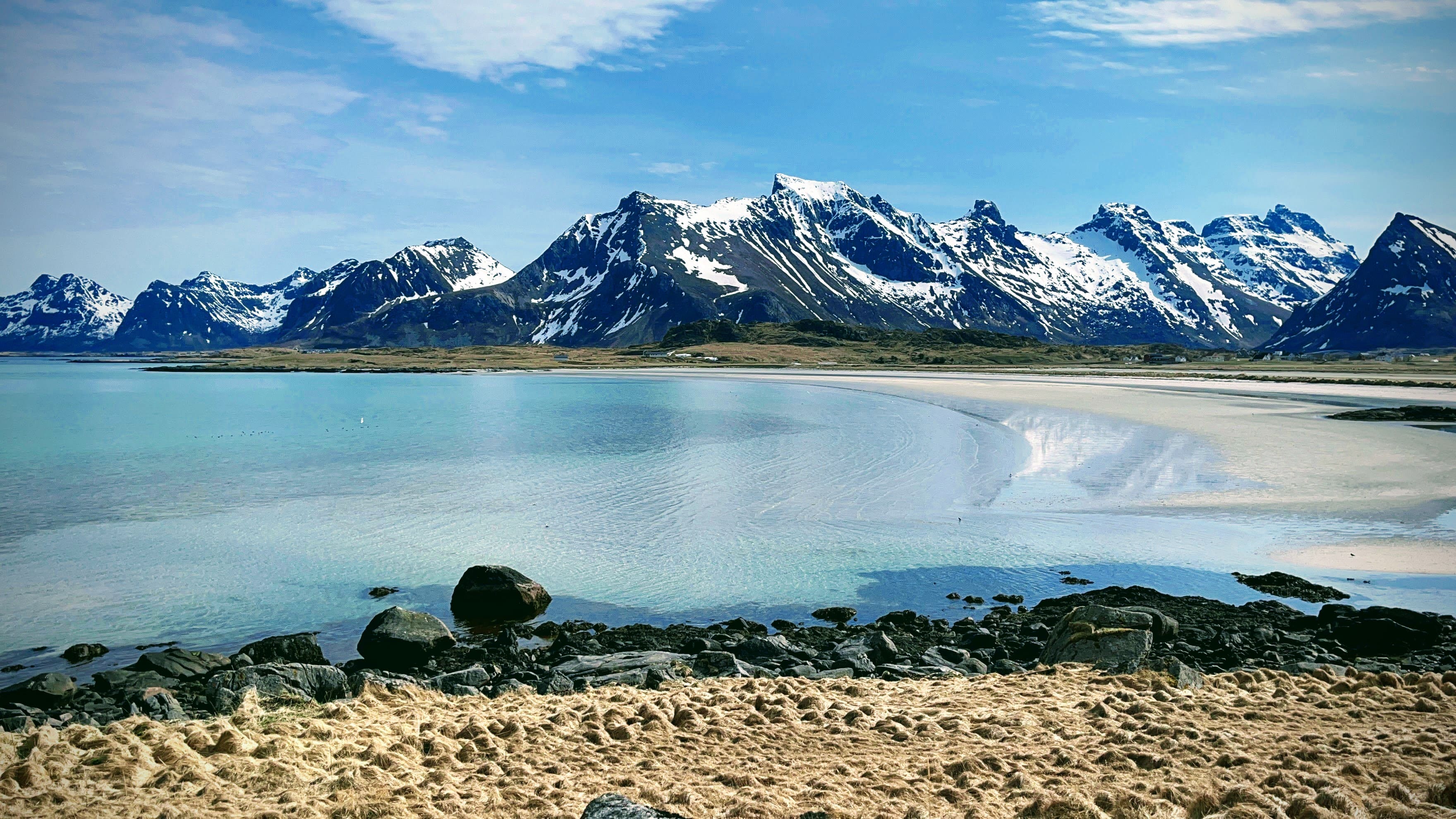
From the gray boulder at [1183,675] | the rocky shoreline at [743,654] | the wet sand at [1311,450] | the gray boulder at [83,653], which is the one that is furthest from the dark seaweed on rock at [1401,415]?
the gray boulder at [83,653]

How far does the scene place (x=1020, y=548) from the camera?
938 inches

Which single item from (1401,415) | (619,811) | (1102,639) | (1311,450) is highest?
(1401,415)

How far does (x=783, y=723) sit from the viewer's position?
36.9 ft

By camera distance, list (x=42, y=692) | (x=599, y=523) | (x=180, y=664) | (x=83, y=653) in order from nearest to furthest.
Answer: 1. (x=42, y=692)
2. (x=180, y=664)
3. (x=83, y=653)
4. (x=599, y=523)

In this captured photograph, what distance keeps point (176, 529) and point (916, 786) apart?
2590 centimetres

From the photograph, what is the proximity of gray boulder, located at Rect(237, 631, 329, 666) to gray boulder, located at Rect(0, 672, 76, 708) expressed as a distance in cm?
253

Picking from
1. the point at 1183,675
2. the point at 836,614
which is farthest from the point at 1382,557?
the point at 836,614

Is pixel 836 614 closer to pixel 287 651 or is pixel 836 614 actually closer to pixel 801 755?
pixel 801 755

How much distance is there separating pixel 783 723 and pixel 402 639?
25.4ft

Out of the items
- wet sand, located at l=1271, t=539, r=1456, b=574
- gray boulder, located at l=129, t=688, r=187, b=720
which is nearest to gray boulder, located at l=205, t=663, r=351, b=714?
gray boulder, located at l=129, t=688, r=187, b=720

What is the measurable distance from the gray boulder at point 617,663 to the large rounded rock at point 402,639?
2649 mm

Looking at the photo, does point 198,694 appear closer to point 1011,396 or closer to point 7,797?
point 7,797

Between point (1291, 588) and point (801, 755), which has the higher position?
point (801, 755)

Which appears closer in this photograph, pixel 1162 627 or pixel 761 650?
pixel 761 650
